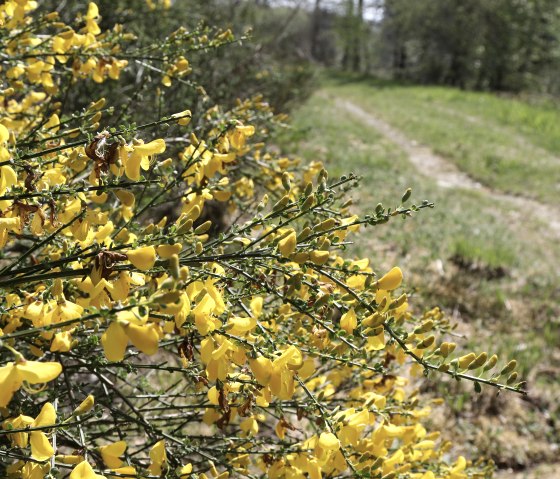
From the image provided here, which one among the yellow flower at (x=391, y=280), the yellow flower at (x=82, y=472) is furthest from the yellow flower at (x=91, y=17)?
the yellow flower at (x=82, y=472)

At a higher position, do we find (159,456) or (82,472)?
(82,472)

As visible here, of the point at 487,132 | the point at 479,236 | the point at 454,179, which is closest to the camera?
the point at 479,236

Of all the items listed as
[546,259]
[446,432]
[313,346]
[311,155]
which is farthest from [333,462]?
[311,155]

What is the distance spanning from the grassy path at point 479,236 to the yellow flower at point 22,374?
3.76ft

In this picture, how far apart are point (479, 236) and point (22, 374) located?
214 inches

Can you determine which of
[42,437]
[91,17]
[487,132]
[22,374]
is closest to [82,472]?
[42,437]

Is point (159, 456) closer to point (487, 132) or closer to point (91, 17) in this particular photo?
point (91, 17)

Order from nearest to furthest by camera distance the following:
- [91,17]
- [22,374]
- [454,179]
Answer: [22,374]
[91,17]
[454,179]

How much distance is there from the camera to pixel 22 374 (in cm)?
76

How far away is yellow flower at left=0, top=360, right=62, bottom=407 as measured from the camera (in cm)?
75

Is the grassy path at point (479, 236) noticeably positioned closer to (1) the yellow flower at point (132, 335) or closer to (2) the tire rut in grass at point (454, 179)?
(2) the tire rut in grass at point (454, 179)

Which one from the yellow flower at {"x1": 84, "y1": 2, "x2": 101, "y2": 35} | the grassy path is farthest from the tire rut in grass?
the yellow flower at {"x1": 84, "y1": 2, "x2": 101, "y2": 35}

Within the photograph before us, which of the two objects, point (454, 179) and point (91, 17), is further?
point (454, 179)

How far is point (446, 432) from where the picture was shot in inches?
117
